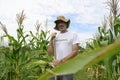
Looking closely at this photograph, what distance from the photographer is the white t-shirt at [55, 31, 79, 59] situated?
407 centimetres

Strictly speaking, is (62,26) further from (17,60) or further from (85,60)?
(85,60)

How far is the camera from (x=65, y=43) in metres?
4.08

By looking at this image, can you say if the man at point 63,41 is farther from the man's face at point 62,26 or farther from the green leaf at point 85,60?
the green leaf at point 85,60

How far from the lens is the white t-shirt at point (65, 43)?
160 inches

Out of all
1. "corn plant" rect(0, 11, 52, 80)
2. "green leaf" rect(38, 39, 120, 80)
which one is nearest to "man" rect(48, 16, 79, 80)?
"corn plant" rect(0, 11, 52, 80)

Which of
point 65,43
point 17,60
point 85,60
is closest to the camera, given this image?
point 85,60

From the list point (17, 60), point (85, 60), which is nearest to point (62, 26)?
point (17, 60)

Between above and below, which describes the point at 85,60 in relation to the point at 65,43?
above

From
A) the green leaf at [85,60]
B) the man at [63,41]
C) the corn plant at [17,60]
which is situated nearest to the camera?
the green leaf at [85,60]

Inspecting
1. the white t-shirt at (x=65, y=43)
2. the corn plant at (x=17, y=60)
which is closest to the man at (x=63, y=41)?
the white t-shirt at (x=65, y=43)

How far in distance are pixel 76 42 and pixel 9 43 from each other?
2341mm

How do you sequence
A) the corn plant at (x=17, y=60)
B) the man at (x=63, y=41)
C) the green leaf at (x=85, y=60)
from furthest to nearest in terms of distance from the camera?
the corn plant at (x=17, y=60), the man at (x=63, y=41), the green leaf at (x=85, y=60)

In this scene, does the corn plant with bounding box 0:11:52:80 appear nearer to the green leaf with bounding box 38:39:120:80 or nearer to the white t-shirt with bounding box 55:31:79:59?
the white t-shirt with bounding box 55:31:79:59

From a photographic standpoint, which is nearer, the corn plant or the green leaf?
the green leaf
